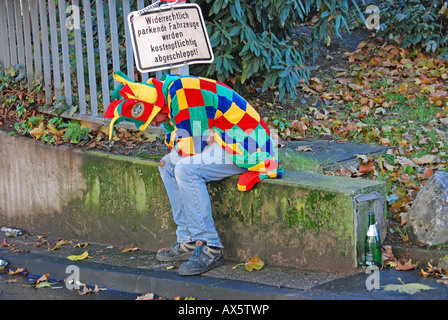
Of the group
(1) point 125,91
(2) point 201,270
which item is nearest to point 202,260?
(2) point 201,270

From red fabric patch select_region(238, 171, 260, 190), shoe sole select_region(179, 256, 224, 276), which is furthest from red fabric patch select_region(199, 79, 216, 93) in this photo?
shoe sole select_region(179, 256, 224, 276)

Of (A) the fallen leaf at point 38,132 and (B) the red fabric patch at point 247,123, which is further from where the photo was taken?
(A) the fallen leaf at point 38,132

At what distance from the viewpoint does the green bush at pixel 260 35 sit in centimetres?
578

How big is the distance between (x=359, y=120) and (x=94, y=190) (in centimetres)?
289

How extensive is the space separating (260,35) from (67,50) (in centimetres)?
182

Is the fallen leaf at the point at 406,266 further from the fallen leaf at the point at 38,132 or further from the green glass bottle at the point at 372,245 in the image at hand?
the fallen leaf at the point at 38,132

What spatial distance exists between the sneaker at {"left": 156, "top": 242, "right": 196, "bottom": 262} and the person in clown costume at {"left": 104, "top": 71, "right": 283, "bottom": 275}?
0.20m

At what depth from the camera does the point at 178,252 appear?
4.62 m

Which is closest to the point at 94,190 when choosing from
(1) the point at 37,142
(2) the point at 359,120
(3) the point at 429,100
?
(1) the point at 37,142

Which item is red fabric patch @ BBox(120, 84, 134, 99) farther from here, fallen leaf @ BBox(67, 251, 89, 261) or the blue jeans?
fallen leaf @ BBox(67, 251, 89, 261)

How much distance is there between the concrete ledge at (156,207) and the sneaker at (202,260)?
20 cm

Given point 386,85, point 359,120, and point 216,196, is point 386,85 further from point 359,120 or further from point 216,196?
point 216,196

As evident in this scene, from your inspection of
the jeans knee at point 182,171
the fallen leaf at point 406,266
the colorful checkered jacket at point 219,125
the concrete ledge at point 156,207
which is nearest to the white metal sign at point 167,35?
the colorful checkered jacket at point 219,125

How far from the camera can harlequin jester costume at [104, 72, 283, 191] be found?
409 centimetres
